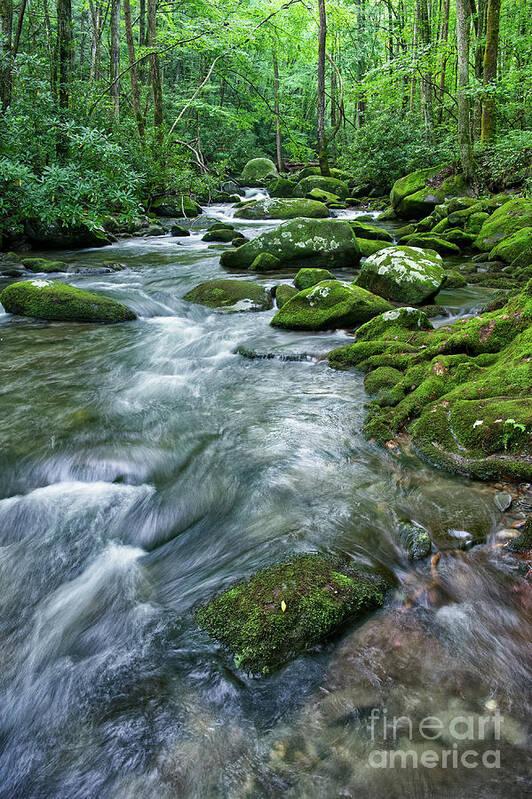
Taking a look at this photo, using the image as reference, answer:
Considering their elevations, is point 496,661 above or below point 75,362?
below

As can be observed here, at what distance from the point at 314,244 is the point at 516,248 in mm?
4329

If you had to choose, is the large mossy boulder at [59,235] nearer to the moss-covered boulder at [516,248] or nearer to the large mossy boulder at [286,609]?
the moss-covered boulder at [516,248]

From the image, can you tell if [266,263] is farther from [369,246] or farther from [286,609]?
[286,609]

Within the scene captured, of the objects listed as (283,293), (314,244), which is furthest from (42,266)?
(314,244)

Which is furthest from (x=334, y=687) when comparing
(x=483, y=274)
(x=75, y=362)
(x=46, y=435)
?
(x=483, y=274)

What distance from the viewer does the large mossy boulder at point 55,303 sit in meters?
8.29

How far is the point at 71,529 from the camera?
3.70m

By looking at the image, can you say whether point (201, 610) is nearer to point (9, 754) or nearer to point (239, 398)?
point (9, 754)

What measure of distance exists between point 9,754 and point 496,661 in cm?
238

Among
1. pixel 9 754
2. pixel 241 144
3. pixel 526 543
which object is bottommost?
pixel 9 754

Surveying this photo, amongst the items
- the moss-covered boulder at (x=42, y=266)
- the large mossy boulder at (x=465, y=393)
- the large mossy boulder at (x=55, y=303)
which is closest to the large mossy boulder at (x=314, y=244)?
the large mossy boulder at (x=55, y=303)

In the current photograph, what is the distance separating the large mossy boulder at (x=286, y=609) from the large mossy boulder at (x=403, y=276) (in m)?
6.16

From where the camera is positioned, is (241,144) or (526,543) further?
(241,144)

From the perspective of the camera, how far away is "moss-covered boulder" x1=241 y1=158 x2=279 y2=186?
2969cm
